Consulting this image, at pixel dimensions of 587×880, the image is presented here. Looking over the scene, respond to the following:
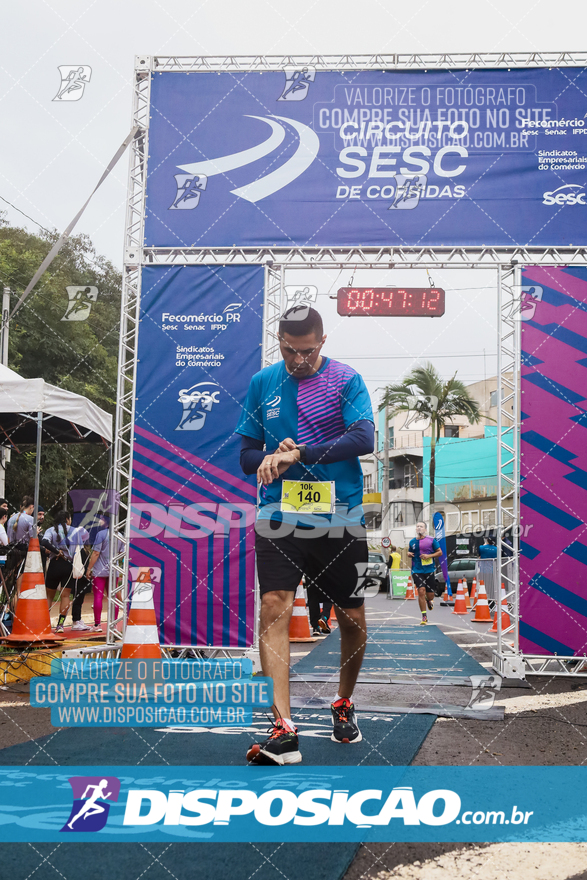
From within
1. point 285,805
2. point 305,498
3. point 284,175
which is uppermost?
point 284,175

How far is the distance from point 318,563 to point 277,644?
1.52 feet

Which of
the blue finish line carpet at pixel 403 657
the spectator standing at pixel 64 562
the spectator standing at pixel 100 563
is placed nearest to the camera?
the blue finish line carpet at pixel 403 657

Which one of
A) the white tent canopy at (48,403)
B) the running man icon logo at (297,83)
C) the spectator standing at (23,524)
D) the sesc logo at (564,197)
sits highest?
the running man icon logo at (297,83)

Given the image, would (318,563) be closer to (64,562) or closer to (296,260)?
(296,260)

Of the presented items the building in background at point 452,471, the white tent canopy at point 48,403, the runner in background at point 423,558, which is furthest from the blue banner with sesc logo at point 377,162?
the building in background at point 452,471

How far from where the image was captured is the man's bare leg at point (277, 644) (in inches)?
145

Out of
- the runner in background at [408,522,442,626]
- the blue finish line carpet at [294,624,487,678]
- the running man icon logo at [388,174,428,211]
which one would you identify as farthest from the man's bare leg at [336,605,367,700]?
the runner in background at [408,522,442,626]

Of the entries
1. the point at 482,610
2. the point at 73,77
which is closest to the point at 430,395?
the point at 482,610

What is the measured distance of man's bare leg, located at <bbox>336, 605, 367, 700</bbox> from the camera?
4145 mm

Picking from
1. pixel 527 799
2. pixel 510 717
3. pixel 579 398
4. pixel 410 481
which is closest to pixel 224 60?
pixel 579 398

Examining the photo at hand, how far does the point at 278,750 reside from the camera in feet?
11.6

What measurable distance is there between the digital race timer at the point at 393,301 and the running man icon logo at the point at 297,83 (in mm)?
1938

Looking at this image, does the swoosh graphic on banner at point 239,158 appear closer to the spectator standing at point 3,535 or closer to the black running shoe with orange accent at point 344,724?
the spectator standing at point 3,535

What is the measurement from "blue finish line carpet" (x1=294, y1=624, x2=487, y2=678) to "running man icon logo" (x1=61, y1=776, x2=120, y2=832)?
4309 mm
